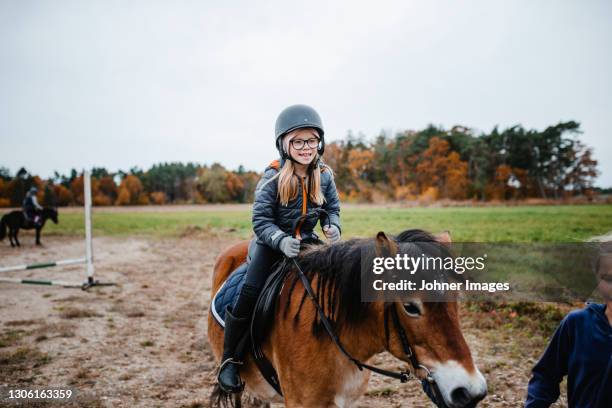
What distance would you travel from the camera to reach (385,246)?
2.05 meters

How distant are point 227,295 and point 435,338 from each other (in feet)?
6.85

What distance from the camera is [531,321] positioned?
6.99 meters

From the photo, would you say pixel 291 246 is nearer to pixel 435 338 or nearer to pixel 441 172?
pixel 435 338

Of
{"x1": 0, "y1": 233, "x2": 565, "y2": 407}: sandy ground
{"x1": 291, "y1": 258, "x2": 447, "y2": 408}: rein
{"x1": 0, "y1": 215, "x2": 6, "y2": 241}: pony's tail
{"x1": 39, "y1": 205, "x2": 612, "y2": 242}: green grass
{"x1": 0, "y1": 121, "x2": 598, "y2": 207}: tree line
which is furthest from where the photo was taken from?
{"x1": 0, "y1": 121, "x2": 598, "y2": 207}: tree line

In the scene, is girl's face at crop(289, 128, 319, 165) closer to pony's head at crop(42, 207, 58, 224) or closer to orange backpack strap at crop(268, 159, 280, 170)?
orange backpack strap at crop(268, 159, 280, 170)

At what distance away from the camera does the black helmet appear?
284cm

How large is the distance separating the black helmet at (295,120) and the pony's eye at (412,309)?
62.1 inches

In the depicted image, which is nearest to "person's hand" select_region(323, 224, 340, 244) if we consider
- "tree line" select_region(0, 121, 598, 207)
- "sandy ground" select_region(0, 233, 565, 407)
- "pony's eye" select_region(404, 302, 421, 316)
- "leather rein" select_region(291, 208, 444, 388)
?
"leather rein" select_region(291, 208, 444, 388)

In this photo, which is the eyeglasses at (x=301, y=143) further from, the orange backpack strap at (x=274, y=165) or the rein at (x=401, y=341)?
the rein at (x=401, y=341)

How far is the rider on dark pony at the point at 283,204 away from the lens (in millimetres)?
2773

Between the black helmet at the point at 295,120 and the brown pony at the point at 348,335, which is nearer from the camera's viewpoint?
the brown pony at the point at 348,335

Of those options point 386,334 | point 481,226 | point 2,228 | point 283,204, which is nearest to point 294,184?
point 283,204

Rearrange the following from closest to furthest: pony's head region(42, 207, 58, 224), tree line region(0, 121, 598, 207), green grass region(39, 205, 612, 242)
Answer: green grass region(39, 205, 612, 242) → pony's head region(42, 207, 58, 224) → tree line region(0, 121, 598, 207)

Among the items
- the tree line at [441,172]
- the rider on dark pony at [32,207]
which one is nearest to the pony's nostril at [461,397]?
the rider on dark pony at [32,207]
